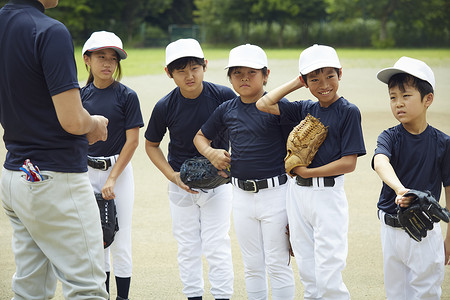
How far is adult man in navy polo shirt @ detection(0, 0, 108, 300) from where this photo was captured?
103 inches

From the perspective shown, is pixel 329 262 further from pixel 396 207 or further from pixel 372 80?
pixel 372 80

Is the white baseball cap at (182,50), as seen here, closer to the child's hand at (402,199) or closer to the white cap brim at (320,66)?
the white cap brim at (320,66)

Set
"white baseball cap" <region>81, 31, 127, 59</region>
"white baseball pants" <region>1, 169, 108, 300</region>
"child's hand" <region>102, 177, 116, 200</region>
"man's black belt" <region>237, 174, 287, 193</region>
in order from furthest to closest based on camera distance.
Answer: "white baseball cap" <region>81, 31, 127, 59</region> → "child's hand" <region>102, 177, 116, 200</region> → "man's black belt" <region>237, 174, 287, 193</region> → "white baseball pants" <region>1, 169, 108, 300</region>

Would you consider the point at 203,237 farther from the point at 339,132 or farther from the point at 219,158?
the point at 339,132

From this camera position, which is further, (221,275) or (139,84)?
(139,84)

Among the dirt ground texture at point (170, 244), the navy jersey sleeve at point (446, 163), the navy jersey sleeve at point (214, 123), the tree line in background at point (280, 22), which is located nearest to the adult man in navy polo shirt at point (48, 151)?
the navy jersey sleeve at point (214, 123)

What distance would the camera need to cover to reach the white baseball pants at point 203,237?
384 centimetres

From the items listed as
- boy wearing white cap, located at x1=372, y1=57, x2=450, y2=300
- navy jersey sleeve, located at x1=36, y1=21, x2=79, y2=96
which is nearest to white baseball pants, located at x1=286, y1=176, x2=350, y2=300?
boy wearing white cap, located at x1=372, y1=57, x2=450, y2=300

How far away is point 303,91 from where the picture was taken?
17.9 m

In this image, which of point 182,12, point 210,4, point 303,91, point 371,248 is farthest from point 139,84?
point 182,12

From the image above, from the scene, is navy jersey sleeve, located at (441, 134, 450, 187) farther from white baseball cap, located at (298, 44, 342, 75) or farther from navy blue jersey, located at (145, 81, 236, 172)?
navy blue jersey, located at (145, 81, 236, 172)

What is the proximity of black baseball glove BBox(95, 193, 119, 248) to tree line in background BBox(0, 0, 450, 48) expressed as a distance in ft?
122

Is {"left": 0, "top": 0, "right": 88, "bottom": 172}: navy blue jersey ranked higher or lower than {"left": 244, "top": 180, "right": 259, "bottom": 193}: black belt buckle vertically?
higher

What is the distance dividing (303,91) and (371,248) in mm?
13054
